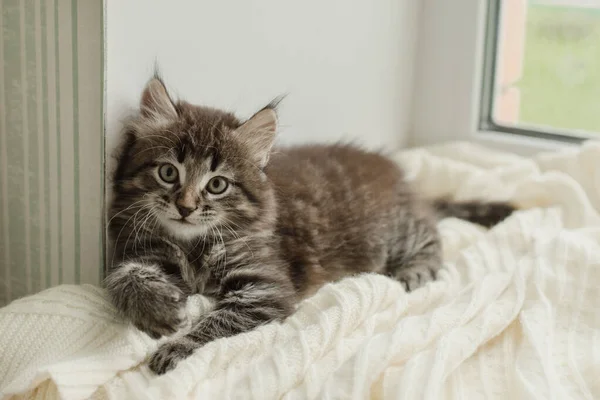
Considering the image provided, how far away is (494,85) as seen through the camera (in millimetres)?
3098

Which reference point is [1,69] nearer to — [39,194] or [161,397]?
[39,194]

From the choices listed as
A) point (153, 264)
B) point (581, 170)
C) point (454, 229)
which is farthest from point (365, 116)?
point (153, 264)

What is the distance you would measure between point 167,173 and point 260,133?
260mm

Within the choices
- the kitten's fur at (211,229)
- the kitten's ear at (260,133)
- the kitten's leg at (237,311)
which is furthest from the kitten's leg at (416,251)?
the kitten's ear at (260,133)

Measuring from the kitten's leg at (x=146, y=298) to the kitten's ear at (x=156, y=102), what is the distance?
0.36m

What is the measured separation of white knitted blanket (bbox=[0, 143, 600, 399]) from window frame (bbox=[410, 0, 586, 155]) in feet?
3.66

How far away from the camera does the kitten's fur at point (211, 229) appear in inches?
63.8

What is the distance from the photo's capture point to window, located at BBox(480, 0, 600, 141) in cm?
295

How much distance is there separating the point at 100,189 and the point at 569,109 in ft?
6.84

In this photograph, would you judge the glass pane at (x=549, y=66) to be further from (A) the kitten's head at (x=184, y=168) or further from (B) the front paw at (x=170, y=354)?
(B) the front paw at (x=170, y=354)

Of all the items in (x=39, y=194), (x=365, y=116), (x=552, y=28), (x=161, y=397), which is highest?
(x=552, y=28)

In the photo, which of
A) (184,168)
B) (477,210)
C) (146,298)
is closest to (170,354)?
(146,298)

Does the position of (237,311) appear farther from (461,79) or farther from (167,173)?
(461,79)

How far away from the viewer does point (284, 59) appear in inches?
90.0
